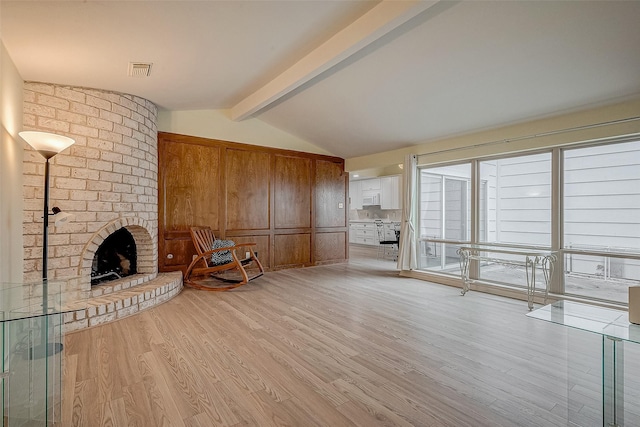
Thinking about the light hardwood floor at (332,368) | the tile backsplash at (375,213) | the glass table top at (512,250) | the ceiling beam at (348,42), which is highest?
the ceiling beam at (348,42)

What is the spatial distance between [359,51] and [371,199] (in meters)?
6.39

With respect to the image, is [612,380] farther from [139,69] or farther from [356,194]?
[356,194]

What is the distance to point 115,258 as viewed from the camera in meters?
3.96

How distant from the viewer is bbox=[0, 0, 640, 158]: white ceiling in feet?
7.45

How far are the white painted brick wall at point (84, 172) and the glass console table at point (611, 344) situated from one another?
405 cm

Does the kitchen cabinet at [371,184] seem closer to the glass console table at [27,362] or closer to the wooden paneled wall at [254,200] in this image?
the wooden paneled wall at [254,200]

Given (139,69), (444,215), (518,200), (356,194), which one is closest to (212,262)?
(139,69)

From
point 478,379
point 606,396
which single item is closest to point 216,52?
point 478,379

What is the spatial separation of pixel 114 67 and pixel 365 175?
7155 mm

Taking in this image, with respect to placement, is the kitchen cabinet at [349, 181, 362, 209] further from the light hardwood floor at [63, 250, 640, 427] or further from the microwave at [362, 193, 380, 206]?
the light hardwood floor at [63, 250, 640, 427]

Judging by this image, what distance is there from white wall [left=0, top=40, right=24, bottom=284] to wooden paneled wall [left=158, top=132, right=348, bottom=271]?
1.80 meters

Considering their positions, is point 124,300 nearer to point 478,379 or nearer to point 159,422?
point 159,422

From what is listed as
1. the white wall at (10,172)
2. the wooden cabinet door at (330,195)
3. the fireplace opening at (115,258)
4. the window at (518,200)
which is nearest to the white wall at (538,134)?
the window at (518,200)

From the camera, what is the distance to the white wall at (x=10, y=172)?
235cm
